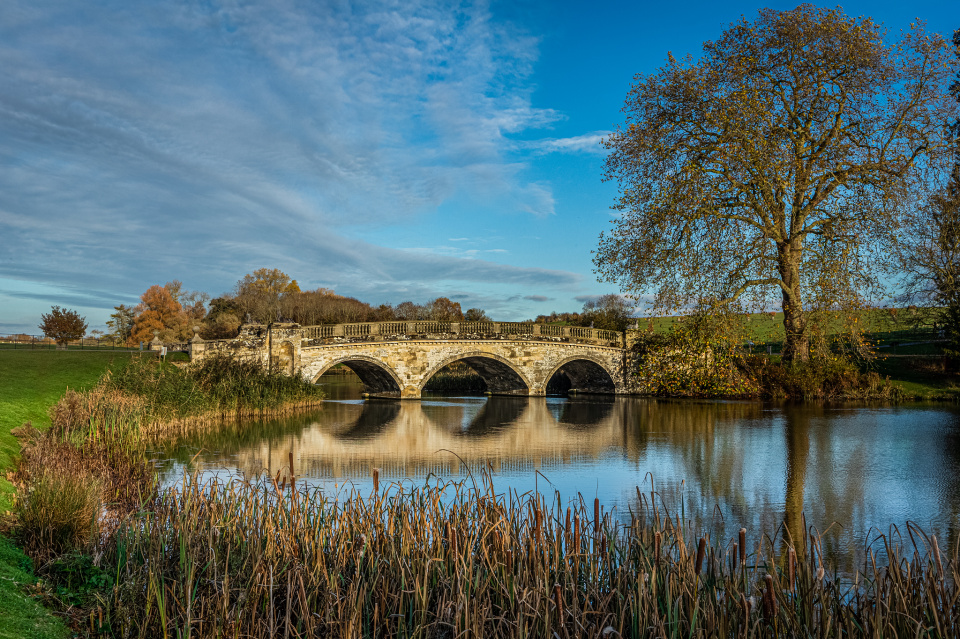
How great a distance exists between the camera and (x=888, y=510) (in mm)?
7906

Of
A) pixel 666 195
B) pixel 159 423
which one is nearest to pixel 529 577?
pixel 159 423

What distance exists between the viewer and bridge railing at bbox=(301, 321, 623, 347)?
2620cm

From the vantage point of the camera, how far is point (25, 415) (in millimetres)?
11016

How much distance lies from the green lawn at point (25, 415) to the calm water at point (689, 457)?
81.9 inches

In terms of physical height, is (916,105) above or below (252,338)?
above

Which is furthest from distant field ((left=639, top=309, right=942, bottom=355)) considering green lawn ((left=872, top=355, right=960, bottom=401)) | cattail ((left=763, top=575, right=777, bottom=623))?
cattail ((left=763, top=575, right=777, bottom=623))

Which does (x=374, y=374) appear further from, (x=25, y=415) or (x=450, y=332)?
(x=25, y=415)

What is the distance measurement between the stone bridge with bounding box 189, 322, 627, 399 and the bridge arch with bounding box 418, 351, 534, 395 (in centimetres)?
4

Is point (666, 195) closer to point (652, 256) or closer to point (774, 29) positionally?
point (652, 256)

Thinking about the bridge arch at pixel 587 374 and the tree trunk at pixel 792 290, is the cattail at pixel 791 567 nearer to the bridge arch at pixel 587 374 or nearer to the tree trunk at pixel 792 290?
the tree trunk at pixel 792 290

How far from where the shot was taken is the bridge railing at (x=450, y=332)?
26203mm

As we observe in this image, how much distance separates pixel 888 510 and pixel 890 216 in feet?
50.1

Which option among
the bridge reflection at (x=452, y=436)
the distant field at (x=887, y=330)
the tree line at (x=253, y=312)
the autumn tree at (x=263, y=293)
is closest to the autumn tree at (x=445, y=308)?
the tree line at (x=253, y=312)

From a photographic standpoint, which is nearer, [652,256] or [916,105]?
[916,105]
